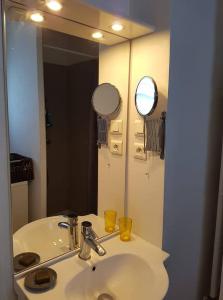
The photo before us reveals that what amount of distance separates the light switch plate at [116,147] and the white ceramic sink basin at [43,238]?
1.46ft

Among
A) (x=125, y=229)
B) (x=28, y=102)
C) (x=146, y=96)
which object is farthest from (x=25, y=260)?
(x=146, y=96)

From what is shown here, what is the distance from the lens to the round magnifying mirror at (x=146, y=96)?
1.27 m

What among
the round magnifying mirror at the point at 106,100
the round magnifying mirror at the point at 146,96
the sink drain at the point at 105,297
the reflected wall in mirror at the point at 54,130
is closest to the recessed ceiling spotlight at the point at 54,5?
the reflected wall in mirror at the point at 54,130

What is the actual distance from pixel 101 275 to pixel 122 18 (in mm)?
1241

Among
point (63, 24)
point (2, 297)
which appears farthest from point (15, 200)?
point (63, 24)

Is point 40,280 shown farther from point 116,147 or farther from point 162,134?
point 162,134

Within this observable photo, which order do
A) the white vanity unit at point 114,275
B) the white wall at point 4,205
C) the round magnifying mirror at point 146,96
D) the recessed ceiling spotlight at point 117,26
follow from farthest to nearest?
the round magnifying mirror at point 146,96 < the recessed ceiling spotlight at point 117,26 < the white vanity unit at point 114,275 < the white wall at point 4,205

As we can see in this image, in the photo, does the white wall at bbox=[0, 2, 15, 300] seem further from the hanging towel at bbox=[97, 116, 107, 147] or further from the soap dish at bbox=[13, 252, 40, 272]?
the hanging towel at bbox=[97, 116, 107, 147]

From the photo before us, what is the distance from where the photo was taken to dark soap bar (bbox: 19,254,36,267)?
3.51 ft

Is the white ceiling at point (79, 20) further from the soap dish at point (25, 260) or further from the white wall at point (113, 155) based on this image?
the soap dish at point (25, 260)

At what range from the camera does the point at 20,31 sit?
3.37 feet

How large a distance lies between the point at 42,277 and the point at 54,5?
3.68ft

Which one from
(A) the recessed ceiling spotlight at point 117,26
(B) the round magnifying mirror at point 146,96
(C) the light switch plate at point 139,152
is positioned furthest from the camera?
(C) the light switch plate at point 139,152

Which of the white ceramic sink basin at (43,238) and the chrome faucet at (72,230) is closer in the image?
the white ceramic sink basin at (43,238)
